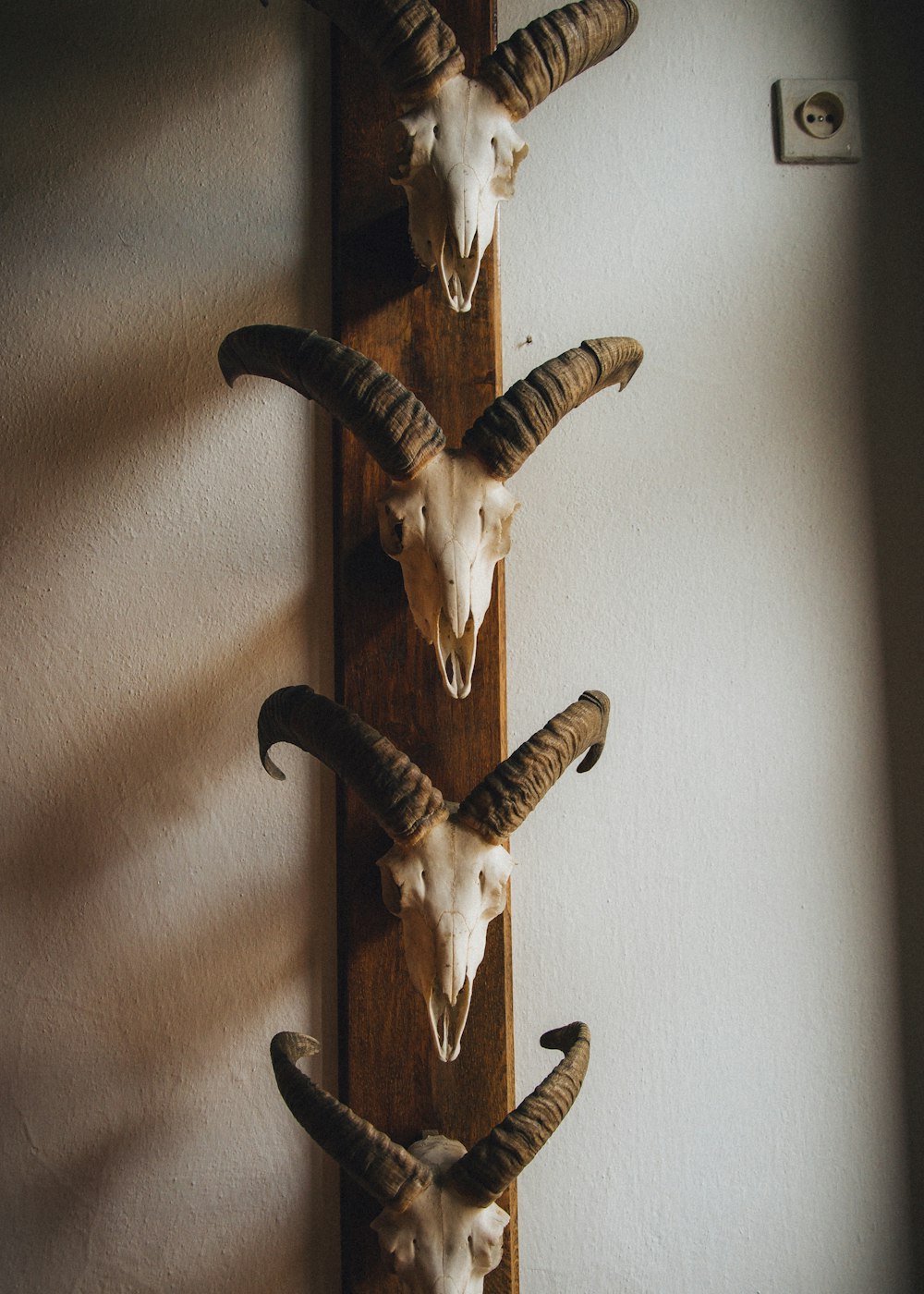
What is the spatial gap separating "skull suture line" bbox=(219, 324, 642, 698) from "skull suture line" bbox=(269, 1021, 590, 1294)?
0.40 meters

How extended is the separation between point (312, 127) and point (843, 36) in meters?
0.77

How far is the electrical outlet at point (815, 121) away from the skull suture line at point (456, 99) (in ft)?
1.58

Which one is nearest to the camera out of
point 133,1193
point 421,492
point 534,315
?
point 421,492

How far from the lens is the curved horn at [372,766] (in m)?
0.86

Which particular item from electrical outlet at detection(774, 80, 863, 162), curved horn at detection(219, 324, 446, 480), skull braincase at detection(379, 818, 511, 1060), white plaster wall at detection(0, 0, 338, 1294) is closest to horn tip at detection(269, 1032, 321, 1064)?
skull braincase at detection(379, 818, 511, 1060)

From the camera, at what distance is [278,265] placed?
3.96 ft

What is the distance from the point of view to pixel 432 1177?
90 centimetres

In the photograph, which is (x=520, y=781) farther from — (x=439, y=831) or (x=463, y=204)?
(x=463, y=204)

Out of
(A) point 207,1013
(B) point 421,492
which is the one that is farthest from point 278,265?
(A) point 207,1013

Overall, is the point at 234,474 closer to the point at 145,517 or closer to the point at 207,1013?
the point at 145,517

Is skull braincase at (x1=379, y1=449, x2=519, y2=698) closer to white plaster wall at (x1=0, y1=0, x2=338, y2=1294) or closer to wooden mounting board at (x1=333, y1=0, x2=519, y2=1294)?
wooden mounting board at (x1=333, y1=0, x2=519, y2=1294)

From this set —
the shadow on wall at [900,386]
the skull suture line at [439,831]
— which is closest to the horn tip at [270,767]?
the skull suture line at [439,831]

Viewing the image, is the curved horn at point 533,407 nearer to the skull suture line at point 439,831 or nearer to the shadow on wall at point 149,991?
the skull suture line at point 439,831

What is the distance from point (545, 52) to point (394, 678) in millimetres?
663
